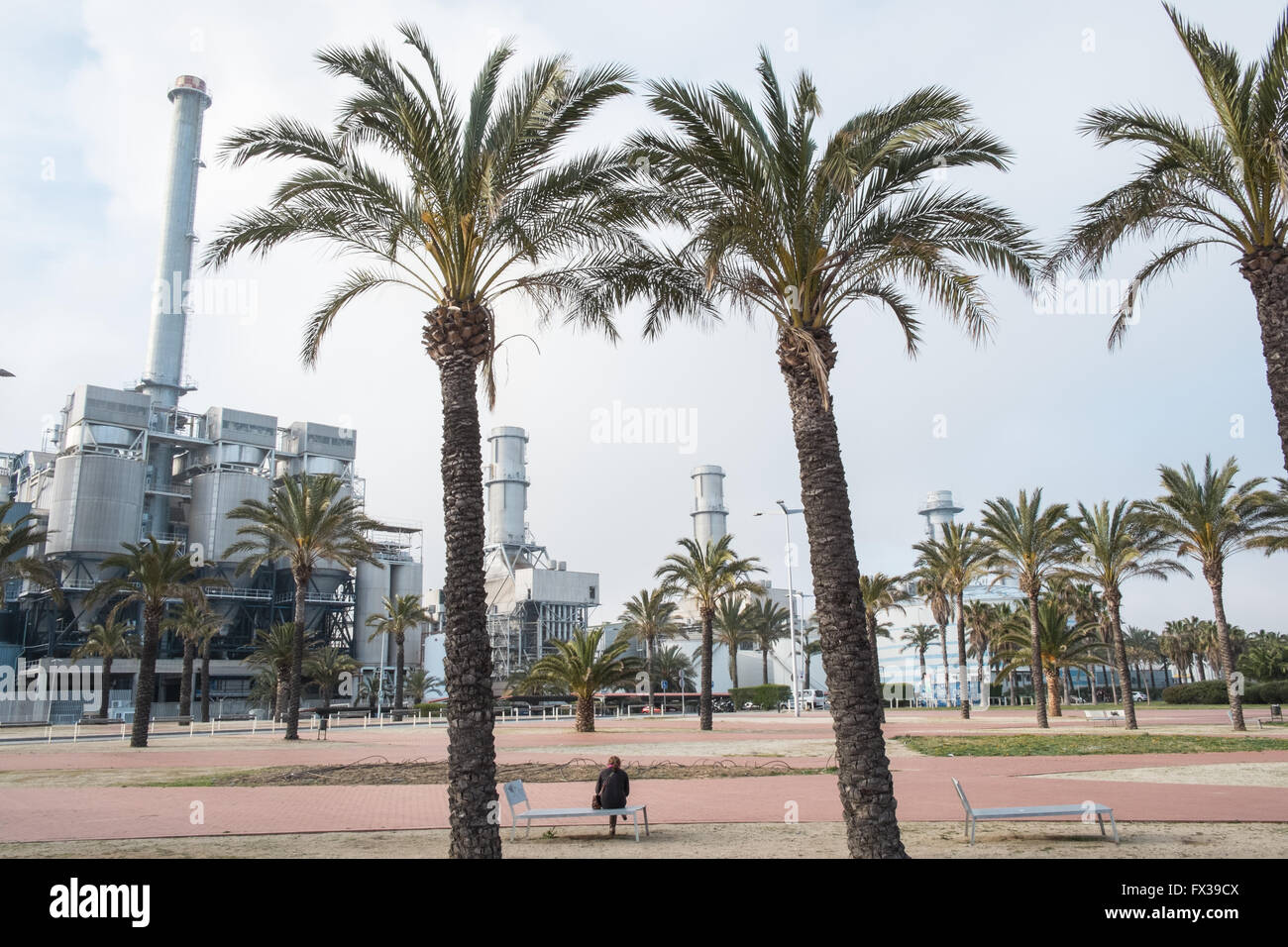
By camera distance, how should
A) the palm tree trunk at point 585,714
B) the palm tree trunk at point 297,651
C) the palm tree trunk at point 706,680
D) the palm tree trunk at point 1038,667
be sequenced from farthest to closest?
the palm tree trunk at point 706,680, the palm tree trunk at point 585,714, the palm tree trunk at point 1038,667, the palm tree trunk at point 297,651

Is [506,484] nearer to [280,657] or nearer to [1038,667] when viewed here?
[280,657]

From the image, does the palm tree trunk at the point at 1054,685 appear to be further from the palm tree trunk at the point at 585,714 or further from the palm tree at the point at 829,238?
the palm tree at the point at 829,238

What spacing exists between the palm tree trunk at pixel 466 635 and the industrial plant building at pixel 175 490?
62.2 meters

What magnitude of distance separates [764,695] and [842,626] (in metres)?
66.2

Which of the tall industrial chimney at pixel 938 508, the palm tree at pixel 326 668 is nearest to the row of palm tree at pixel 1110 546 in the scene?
the palm tree at pixel 326 668

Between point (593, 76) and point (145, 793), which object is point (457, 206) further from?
point (145, 793)

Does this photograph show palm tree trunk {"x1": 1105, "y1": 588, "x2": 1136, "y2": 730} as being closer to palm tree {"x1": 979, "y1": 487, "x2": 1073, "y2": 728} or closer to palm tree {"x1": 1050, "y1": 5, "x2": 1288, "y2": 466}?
palm tree {"x1": 979, "y1": 487, "x2": 1073, "y2": 728}

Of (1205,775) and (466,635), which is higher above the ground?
(466,635)

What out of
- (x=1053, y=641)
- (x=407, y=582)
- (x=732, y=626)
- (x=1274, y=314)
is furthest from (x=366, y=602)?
(x=1274, y=314)

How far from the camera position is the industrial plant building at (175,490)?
69.2 metres

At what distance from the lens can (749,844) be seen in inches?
395
